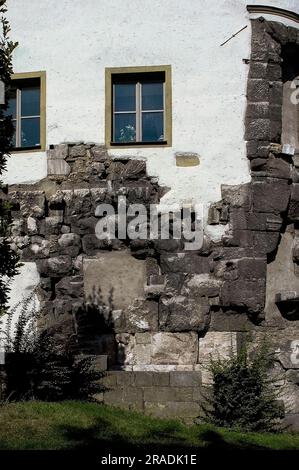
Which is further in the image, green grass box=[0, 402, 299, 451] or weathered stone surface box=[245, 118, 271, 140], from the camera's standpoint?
weathered stone surface box=[245, 118, 271, 140]

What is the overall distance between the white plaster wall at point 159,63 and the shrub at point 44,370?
9.84 feet

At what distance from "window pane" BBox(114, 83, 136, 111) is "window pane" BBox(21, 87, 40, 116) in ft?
4.25

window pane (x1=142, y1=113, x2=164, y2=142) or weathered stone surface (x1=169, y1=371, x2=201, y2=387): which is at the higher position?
window pane (x1=142, y1=113, x2=164, y2=142)

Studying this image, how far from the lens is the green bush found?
14023 mm

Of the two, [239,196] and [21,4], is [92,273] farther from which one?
[21,4]

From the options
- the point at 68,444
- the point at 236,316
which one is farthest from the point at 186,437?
the point at 236,316

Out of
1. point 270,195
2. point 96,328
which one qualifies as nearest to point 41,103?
point 96,328

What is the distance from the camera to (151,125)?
52.9 feet

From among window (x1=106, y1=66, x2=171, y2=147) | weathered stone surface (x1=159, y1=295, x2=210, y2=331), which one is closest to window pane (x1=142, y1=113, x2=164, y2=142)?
window (x1=106, y1=66, x2=171, y2=147)

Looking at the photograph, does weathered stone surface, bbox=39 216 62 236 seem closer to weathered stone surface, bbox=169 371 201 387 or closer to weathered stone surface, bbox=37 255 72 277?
weathered stone surface, bbox=37 255 72 277

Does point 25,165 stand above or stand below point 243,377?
above

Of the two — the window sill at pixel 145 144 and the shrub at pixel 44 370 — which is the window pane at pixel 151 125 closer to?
Answer: the window sill at pixel 145 144

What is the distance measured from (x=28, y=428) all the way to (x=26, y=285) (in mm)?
4415

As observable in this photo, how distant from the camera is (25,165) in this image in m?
16.3
